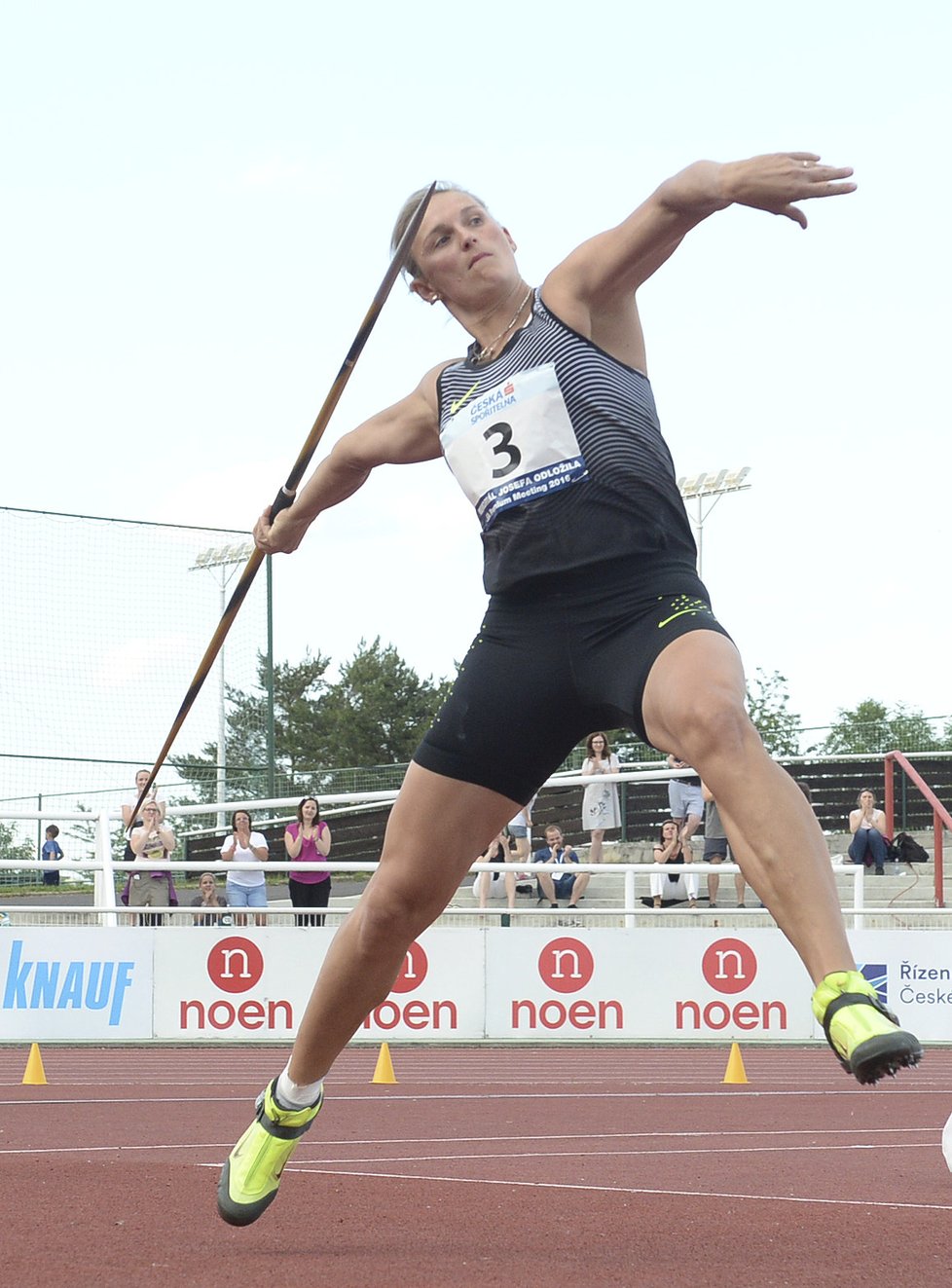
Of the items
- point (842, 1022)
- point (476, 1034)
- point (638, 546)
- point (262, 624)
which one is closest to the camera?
point (842, 1022)

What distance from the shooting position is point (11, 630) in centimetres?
2025

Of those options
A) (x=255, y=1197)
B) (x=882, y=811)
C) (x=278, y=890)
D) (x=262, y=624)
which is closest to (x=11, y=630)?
(x=262, y=624)

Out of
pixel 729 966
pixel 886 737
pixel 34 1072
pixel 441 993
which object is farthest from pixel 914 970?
pixel 886 737

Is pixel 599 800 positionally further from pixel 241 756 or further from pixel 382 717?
pixel 382 717

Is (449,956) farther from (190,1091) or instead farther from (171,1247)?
(171,1247)

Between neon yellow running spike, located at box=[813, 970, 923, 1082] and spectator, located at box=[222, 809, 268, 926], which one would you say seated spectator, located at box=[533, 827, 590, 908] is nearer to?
spectator, located at box=[222, 809, 268, 926]

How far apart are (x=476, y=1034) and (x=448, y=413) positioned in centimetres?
1058

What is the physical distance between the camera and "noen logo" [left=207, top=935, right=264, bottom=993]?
44.9ft

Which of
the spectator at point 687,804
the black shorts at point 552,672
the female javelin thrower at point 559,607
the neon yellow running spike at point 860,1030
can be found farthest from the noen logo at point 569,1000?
the neon yellow running spike at point 860,1030

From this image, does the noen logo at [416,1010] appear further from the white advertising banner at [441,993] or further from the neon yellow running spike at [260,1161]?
the neon yellow running spike at [260,1161]

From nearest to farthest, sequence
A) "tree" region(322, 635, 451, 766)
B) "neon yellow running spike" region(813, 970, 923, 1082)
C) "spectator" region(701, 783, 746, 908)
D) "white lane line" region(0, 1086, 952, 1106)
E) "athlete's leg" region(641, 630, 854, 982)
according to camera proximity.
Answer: "neon yellow running spike" region(813, 970, 923, 1082)
"athlete's leg" region(641, 630, 854, 982)
"white lane line" region(0, 1086, 952, 1106)
"spectator" region(701, 783, 746, 908)
"tree" region(322, 635, 451, 766)

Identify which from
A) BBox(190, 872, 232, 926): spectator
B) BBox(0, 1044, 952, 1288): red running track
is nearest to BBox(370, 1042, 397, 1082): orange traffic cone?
BBox(0, 1044, 952, 1288): red running track

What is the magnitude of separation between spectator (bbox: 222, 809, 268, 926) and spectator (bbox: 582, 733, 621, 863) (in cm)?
320

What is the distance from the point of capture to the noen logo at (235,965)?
13.7m
